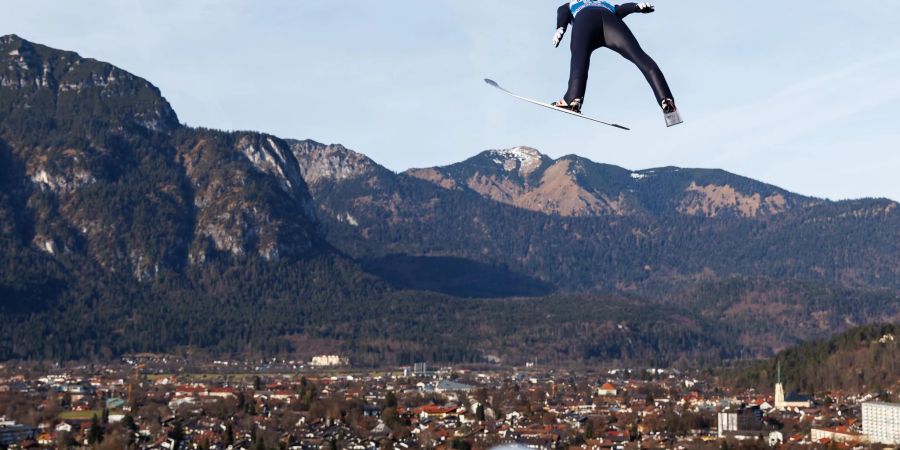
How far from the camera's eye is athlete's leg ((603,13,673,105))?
897 inches

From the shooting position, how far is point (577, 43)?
23.2 m

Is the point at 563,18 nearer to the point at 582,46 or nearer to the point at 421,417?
the point at 582,46

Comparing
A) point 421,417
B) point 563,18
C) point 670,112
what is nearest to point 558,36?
point 563,18

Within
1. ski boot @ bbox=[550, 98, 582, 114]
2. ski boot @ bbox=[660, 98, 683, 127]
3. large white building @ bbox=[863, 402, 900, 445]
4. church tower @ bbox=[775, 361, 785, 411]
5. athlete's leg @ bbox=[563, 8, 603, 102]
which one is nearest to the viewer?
ski boot @ bbox=[660, 98, 683, 127]

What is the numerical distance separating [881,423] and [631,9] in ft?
376

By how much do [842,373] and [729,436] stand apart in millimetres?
60717

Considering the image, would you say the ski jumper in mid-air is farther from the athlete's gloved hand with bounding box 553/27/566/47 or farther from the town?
the town

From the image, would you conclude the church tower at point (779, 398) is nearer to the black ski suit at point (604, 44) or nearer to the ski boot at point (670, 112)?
the black ski suit at point (604, 44)

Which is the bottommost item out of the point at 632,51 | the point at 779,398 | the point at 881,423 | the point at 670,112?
the point at 881,423

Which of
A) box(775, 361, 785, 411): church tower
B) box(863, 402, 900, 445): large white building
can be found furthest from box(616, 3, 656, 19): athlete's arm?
box(775, 361, 785, 411): church tower

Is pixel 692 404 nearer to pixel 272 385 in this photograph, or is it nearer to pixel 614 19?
pixel 272 385

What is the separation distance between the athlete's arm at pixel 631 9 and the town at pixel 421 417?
93384mm

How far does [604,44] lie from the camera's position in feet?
76.8

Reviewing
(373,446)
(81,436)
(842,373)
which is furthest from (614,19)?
(842,373)
